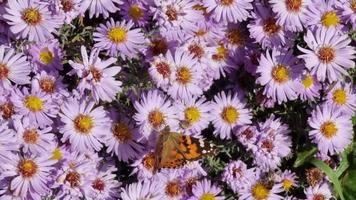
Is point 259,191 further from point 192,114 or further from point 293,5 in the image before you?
point 293,5

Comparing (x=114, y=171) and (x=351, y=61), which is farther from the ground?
(x=351, y=61)

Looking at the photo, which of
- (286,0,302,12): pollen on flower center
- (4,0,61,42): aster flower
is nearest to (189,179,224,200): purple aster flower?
(286,0,302,12): pollen on flower center

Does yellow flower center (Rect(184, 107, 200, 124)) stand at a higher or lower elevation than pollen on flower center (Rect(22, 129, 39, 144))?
higher

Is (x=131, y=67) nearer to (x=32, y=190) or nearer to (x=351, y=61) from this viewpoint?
(x=32, y=190)

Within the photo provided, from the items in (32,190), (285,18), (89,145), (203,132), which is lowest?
(32,190)

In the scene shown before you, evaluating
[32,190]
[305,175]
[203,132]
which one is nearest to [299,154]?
[305,175]

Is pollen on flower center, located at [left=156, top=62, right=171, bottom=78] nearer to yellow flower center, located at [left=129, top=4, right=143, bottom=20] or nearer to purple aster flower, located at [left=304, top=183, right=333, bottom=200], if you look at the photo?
yellow flower center, located at [left=129, top=4, right=143, bottom=20]

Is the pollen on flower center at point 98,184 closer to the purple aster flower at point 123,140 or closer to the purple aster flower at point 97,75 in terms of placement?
the purple aster flower at point 123,140
